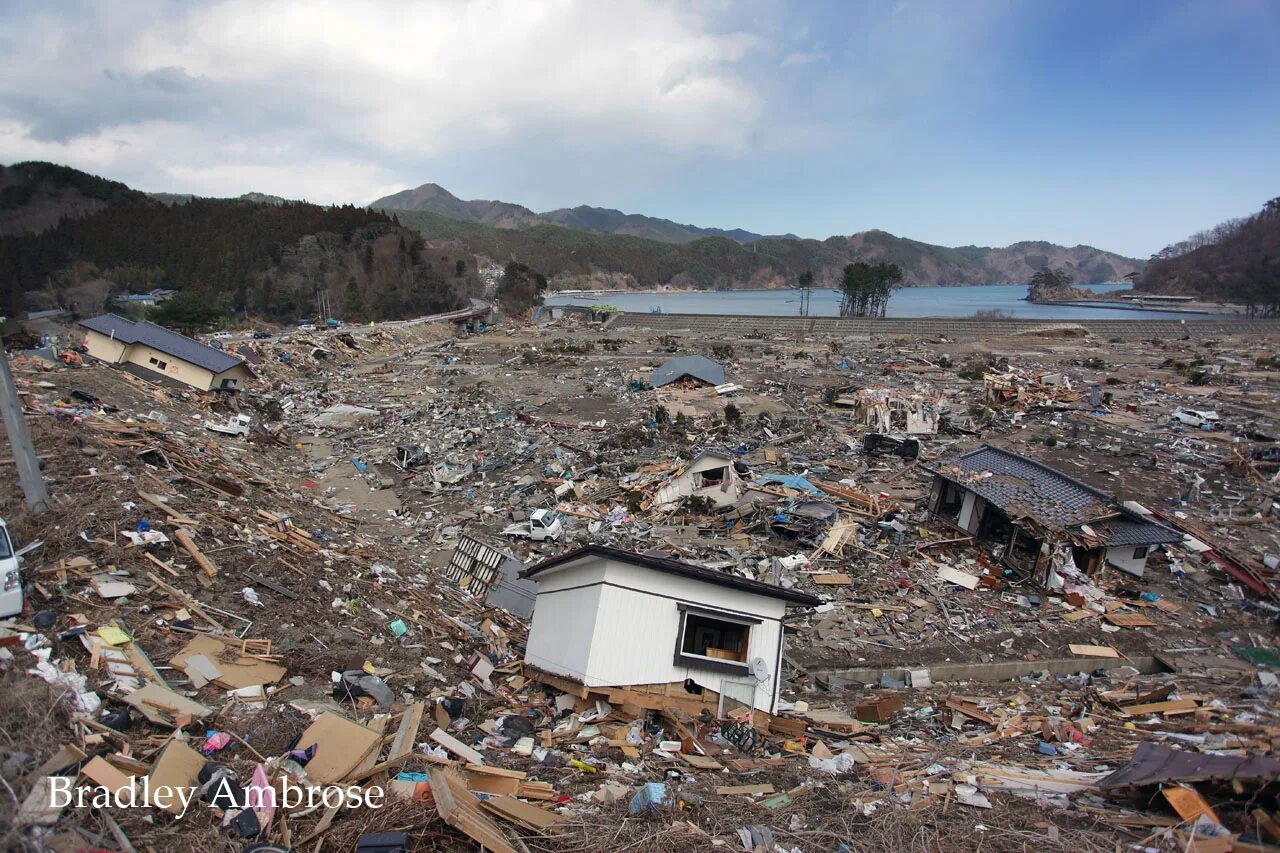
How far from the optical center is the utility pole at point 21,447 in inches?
270

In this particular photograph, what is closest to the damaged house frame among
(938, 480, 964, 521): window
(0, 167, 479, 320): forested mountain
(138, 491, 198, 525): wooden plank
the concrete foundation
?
(938, 480, 964, 521): window

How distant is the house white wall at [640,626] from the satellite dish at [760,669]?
48 millimetres

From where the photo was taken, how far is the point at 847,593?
33.6 feet

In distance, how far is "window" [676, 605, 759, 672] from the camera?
20.9 feet

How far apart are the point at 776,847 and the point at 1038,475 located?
33.5ft

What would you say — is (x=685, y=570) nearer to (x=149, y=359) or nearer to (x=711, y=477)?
(x=711, y=477)

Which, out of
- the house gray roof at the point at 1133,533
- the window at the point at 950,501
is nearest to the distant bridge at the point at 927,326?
the window at the point at 950,501

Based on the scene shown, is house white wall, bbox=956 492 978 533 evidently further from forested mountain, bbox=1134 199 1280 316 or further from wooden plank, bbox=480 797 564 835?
forested mountain, bbox=1134 199 1280 316

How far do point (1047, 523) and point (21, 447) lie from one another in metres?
14.1

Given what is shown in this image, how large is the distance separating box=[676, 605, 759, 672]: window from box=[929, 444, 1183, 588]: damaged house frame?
6607mm

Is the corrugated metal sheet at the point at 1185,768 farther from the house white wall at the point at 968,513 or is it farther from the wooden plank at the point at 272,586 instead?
the wooden plank at the point at 272,586

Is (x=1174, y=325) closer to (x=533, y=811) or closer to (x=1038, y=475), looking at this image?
(x=1038, y=475)

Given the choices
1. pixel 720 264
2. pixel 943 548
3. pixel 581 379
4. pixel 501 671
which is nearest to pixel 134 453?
pixel 501 671

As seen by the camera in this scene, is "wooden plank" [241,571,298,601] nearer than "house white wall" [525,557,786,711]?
No
